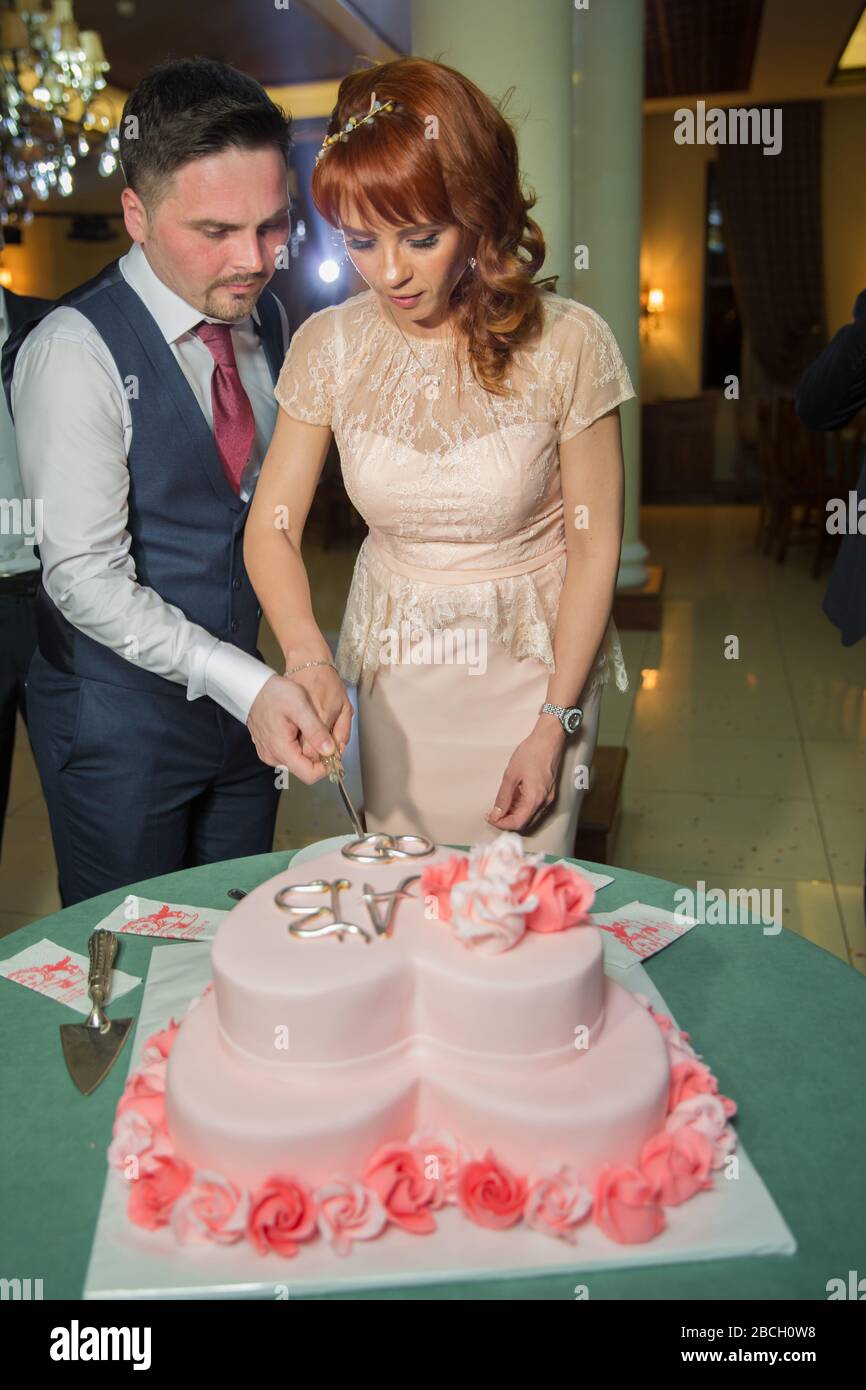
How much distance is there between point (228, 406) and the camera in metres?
1.92

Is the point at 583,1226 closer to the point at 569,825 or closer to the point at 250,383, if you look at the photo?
the point at 569,825

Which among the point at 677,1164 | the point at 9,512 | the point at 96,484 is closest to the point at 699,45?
the point at 9,512

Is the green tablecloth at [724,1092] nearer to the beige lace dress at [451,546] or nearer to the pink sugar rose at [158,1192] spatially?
the pink sugar rose at [158,1192]

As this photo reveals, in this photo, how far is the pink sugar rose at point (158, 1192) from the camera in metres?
0.95

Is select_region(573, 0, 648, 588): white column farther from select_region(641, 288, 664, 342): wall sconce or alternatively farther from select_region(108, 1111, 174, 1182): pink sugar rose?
select_region(641, 288, 664, 342): wall sconce

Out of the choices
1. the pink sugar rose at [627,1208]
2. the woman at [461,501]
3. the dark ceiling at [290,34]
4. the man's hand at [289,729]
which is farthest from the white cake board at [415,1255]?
the dark ceiling at [290,34]

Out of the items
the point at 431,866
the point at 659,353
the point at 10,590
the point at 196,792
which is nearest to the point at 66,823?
the point at 196,792

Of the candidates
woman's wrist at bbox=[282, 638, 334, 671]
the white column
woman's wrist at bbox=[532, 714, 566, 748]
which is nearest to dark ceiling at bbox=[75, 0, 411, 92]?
the white column

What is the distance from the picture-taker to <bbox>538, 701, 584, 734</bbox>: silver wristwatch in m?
1.85

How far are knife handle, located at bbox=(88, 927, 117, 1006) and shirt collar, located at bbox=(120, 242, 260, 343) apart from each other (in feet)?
3.11

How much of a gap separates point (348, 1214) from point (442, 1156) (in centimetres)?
9

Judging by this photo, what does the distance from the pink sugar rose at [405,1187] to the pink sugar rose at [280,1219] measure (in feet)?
0.19

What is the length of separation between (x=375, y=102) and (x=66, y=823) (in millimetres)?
1208

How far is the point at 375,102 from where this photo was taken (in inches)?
60.9
